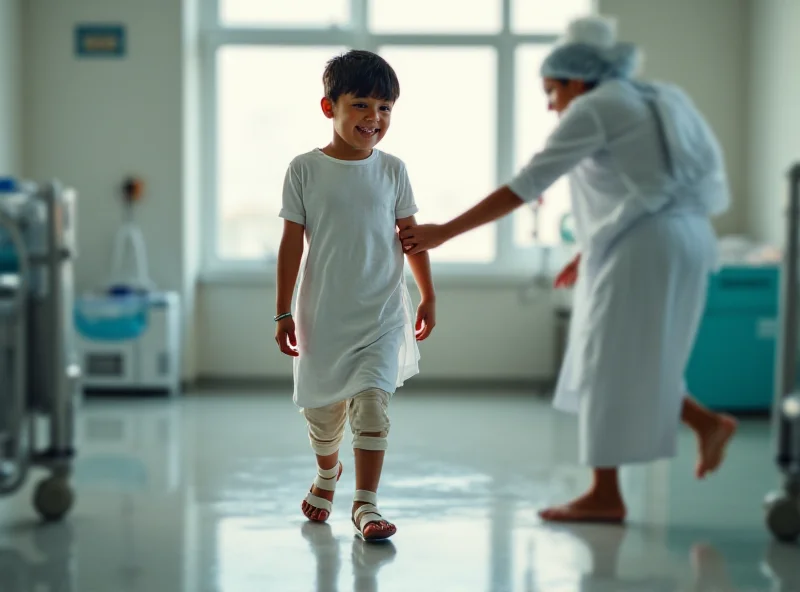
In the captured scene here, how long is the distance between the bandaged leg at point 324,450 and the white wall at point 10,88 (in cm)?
303

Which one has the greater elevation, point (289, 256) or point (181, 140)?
point (181, 140)

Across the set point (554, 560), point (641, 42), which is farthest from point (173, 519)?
point (641, 42)

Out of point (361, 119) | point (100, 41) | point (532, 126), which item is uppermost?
point (100, 41)

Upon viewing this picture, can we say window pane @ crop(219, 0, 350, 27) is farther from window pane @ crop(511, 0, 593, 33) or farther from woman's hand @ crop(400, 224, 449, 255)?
woman's hand @ crop(400, 224, 449, 255)

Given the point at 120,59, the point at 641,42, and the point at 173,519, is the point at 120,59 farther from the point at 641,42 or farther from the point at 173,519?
the point at 173,519

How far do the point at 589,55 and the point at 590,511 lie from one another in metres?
1.16

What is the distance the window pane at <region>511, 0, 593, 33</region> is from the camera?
18.3ft

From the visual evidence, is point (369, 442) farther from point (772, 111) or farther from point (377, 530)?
point (772, 111)

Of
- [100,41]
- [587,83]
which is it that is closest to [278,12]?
[100,41]

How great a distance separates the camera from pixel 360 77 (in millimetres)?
2293

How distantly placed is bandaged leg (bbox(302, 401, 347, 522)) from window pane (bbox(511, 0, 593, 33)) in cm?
351

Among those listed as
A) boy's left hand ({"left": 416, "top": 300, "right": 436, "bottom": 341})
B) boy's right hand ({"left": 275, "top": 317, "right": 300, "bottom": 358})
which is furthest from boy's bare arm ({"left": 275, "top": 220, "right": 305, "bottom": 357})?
boy's left hand ({"left": 416, "top": 300, "right": 436, "bottom": 341})

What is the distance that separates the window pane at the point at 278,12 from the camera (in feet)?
18.3

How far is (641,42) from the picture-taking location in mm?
5422
